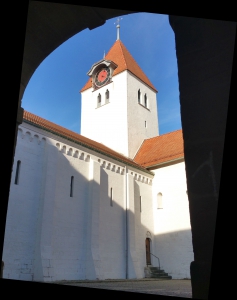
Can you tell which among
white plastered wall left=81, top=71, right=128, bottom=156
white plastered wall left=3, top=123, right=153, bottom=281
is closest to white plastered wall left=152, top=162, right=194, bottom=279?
white plastered wall left=3, top=123, right=153, bottom=281

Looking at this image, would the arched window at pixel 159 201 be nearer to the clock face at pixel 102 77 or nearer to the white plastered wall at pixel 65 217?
the white plastered wall at pixel 65 217

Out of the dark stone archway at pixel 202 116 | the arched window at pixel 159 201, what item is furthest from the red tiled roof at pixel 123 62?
the dark stone archway at pixel 202 116

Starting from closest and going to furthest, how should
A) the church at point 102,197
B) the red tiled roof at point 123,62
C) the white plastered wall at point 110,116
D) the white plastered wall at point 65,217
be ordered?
the white plastered wall at point 65,217 → the church at point 102,197 → the white plastered wall at point 110,116 → the red tiled roof at point 123,62

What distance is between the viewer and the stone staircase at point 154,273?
16.6 metres

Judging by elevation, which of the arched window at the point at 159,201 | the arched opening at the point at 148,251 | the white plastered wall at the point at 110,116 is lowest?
the arched opening at the point at 148,251

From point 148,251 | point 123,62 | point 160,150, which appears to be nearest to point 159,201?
point 148,251

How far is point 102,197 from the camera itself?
1581cm

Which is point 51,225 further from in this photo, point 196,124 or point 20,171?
point 196,124

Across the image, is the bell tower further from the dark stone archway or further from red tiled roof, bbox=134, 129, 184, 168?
the dark stone archway

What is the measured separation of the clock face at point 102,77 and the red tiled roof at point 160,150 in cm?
626

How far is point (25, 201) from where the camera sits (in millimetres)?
12062

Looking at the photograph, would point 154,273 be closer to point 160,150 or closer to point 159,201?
point 159,201

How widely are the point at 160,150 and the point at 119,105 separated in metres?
4.97

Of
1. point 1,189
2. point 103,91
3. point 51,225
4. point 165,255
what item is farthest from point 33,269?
point 103,91
